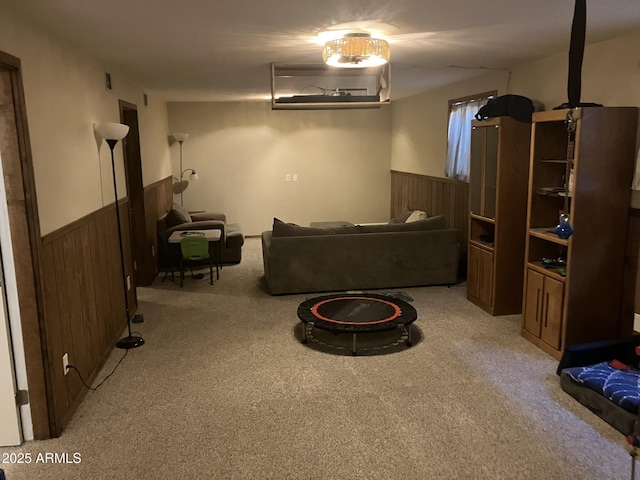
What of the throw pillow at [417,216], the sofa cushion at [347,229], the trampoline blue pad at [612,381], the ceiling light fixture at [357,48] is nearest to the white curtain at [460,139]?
the throw pillow at [417,216]

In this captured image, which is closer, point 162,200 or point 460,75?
point 460,75

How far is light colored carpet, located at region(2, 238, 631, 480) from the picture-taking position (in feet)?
8.84

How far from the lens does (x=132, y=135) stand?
593cm

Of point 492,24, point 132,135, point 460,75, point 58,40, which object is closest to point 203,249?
point 132,135

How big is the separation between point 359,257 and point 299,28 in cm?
298

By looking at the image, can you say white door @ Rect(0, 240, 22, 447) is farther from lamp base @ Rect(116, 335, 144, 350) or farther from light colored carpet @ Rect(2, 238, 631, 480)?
lamp base @ Rect(116, 335, 144, 350)

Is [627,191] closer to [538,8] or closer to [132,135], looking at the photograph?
[538,8]

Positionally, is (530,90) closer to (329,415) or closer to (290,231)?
(290,231)

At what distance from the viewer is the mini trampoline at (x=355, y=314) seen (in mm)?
4137

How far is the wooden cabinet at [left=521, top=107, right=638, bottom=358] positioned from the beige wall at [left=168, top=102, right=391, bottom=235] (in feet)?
17.4

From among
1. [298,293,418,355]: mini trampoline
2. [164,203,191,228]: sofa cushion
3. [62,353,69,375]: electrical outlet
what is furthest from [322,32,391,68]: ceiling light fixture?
[164,203,191,228]: sofa cushion

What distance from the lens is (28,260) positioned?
9.27ft

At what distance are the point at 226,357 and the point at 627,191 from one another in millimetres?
3313

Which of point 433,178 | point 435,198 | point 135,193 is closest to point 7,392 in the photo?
point 135,193
